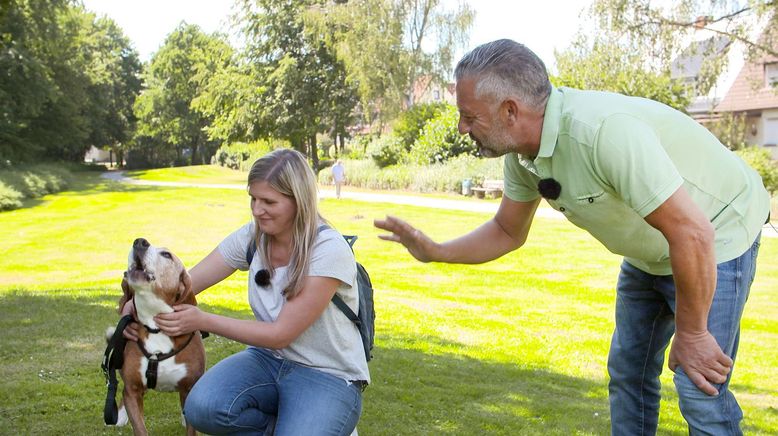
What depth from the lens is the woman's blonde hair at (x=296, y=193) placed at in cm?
351

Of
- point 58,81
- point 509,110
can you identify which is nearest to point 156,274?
point 509,110

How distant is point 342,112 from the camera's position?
4672 centimetres

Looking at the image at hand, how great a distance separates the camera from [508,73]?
9.21 feet

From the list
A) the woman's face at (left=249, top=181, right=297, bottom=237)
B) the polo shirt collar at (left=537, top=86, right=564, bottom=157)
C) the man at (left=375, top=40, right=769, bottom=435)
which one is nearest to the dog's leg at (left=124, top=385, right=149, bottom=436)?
the woman's face at (left=249, top=181, right=297, bottom=237)

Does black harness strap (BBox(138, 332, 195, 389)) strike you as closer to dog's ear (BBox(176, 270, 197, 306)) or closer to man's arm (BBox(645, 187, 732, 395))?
dog's ear (BBox(176, 270, 197, 306))

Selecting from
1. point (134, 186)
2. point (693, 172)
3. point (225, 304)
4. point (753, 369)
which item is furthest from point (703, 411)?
point (134, 186)

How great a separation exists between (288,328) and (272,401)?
1.73ft

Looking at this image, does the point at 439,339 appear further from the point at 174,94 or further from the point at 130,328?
the point at 174,94

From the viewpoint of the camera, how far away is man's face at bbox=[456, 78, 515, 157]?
285 cm

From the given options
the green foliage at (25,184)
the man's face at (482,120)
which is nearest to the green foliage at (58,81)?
the green foliage at (25,184)

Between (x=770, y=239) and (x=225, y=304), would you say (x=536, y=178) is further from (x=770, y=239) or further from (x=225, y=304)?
(x=770, y=239)

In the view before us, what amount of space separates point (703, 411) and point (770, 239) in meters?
17.2

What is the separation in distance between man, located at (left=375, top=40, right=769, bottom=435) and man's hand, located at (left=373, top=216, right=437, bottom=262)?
1.78ft

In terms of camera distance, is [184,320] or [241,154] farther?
[241,154]
